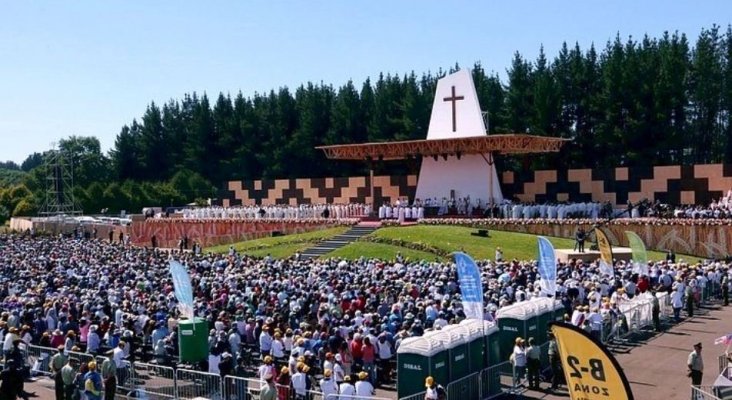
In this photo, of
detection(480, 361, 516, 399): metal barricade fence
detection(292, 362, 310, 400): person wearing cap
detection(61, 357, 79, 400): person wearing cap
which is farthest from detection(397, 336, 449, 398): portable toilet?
detection(61, 357, 79, 400): person wearing cap

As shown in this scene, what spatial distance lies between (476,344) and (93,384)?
26.5 feet

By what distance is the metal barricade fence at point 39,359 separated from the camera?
1850cm

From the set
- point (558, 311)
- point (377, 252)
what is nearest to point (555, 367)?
point (558, 311)

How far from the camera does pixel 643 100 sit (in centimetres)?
5872

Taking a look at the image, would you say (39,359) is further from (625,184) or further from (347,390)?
(625,184)

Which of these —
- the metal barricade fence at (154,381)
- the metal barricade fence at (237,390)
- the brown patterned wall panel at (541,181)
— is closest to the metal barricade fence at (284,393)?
the metal barricade fence at (237,390)

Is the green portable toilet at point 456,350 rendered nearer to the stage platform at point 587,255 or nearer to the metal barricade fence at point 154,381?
the metal barricade fence at point 154,381

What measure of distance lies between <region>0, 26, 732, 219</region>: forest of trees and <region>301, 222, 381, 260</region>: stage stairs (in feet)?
63.1

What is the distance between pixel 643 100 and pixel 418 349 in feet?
161

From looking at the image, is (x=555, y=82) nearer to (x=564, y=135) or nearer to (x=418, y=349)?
(x=564, y=135)

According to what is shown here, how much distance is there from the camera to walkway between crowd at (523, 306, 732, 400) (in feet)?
55.5

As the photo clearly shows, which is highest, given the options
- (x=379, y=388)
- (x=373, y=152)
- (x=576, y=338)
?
(x=373, y=152)

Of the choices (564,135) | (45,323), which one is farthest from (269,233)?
(45,323)

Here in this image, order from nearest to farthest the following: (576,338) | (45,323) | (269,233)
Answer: (576,338)
(45,323)
(269,233)
